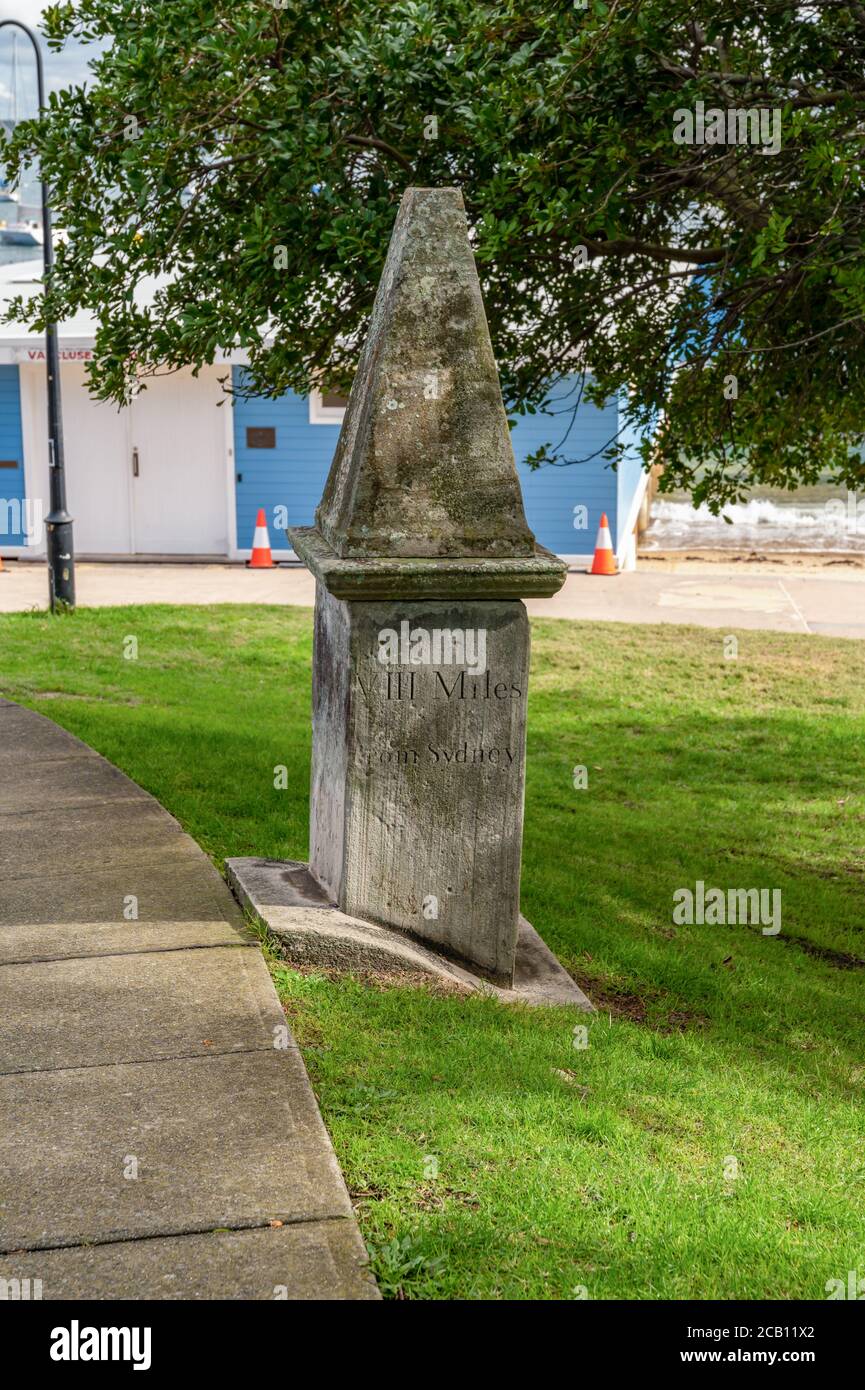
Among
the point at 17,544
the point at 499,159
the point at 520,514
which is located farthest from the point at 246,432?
the point at 520,514

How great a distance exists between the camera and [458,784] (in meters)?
5.00

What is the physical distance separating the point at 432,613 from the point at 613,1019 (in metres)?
1.59

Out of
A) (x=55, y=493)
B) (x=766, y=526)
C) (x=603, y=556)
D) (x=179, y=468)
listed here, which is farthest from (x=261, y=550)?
(x=766, y=526)

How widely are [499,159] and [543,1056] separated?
3.91m

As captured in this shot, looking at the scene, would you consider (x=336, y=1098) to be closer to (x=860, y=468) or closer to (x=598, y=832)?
(x=598, y=832)

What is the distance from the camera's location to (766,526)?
2547 cm

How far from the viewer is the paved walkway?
16.0m

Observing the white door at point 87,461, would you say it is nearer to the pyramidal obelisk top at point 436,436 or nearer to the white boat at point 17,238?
the white boat at point 17,238

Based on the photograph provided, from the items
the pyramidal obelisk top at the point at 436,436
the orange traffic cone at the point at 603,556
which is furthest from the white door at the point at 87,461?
the pyramidal obelisk top at the point at 436,436

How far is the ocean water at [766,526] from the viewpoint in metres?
22.3

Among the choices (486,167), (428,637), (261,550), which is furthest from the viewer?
(261,550)
